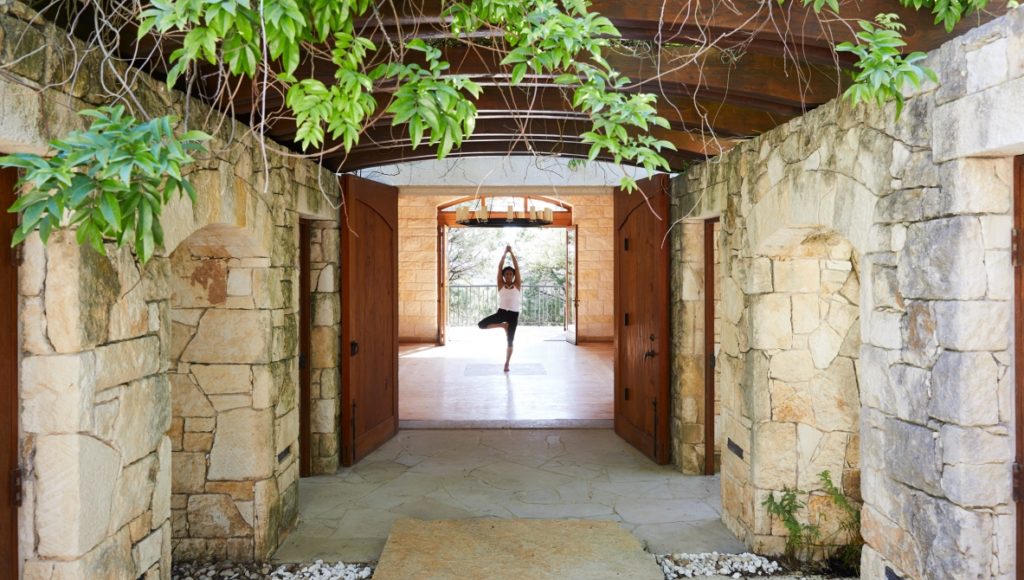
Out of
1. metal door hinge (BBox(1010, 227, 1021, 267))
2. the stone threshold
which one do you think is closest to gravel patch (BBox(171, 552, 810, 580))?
metal door hinge (BBox(1010, 227, 1021, 267))

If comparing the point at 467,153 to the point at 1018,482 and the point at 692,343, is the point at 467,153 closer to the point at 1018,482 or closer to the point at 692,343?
the point at 692,343

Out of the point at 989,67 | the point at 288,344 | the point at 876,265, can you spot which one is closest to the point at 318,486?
the point at 288,344

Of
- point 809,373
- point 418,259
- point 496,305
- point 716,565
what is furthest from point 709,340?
point 496,305

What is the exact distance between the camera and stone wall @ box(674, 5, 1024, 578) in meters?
1.98

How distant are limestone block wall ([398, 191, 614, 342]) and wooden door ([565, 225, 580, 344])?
0.29 feet

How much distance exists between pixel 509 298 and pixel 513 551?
18.2ft

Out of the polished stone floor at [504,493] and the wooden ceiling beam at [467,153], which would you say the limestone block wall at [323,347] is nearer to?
the polished stone floor at [504,493]

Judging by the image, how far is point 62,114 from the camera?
1863mm

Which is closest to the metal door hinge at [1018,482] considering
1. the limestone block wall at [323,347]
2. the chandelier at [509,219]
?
the limestone block wall at [323,347]

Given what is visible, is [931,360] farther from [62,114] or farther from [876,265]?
[62,114]

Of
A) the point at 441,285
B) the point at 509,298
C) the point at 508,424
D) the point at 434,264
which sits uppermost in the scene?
the point at 434,264

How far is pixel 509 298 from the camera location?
28.6 ft

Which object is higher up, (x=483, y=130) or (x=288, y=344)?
(x=483, y=130)

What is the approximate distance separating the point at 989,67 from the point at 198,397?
3335 mm
